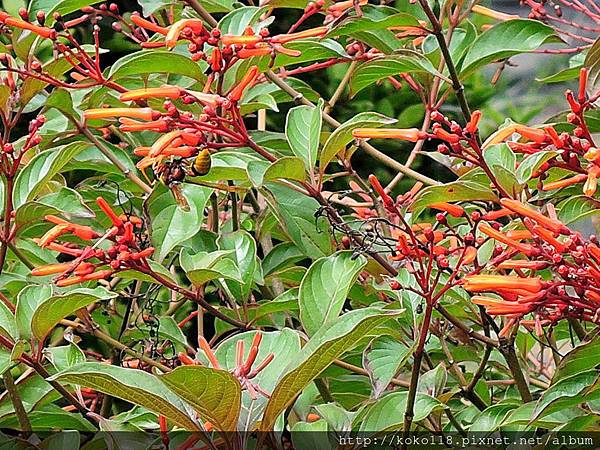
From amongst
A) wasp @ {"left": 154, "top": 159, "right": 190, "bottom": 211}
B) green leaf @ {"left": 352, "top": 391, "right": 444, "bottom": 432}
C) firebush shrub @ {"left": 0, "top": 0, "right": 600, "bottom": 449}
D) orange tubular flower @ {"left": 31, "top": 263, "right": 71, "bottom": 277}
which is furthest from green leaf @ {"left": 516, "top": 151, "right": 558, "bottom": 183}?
orange tubular flower @ {"left": 31, "top": 263, "right": 71, "bottom": 277}

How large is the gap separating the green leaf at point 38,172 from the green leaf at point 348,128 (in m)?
0.27

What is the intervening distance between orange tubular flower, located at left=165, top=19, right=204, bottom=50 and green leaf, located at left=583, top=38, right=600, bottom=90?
38 centimetres

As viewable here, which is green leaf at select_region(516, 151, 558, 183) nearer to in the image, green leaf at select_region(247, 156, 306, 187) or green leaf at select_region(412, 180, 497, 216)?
green leaf at select_region(412, 180, 497, 216)

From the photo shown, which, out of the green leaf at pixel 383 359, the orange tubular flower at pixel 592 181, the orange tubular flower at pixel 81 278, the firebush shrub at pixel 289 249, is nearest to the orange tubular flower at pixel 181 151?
the firebush shrub at pixel 289 249

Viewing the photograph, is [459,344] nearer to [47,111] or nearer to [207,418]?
[207,418]

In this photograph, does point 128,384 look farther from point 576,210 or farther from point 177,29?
point 576,210

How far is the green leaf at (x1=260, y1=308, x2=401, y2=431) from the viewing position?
58cm

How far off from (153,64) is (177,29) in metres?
0.10

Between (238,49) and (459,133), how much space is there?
0.25m

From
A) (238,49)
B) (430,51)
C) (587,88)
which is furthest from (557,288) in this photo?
(430,51)

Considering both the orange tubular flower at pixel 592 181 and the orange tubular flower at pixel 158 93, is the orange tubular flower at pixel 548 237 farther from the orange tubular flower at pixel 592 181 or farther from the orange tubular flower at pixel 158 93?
the orange tubular flower at pixel 158 93

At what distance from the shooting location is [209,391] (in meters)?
0.58

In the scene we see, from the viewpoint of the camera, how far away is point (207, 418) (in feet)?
2.00

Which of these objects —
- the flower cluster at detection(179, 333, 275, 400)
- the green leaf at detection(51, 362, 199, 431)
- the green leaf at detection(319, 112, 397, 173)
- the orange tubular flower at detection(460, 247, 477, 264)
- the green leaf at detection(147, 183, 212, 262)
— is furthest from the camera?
the green leaf at detection(147, 183, 212, 262)
